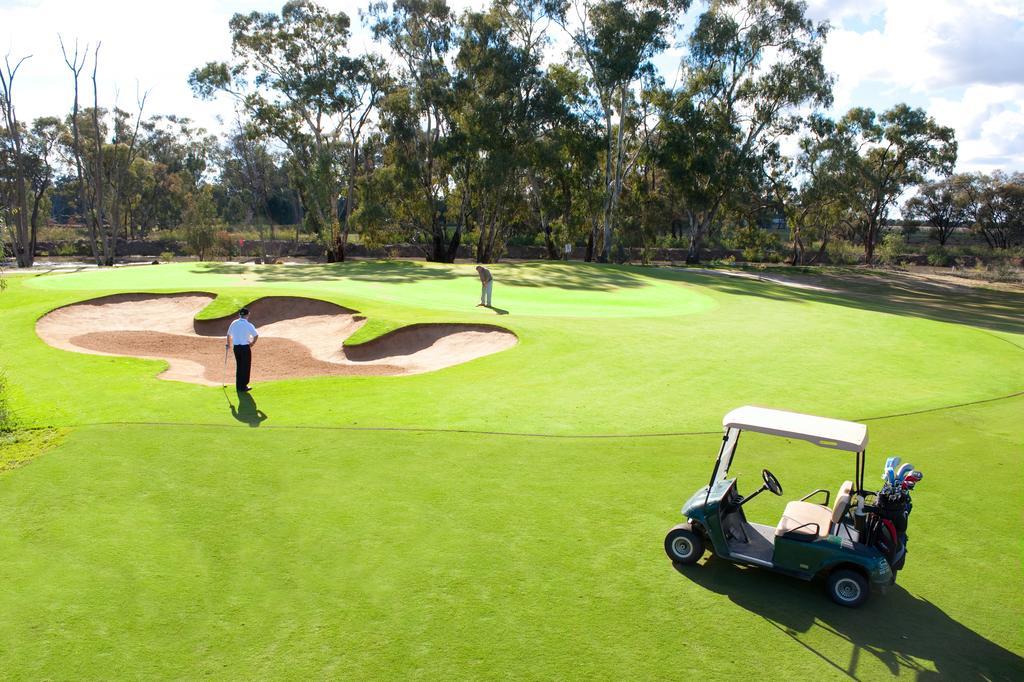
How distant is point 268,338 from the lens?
23.6m

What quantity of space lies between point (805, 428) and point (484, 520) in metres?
4.33

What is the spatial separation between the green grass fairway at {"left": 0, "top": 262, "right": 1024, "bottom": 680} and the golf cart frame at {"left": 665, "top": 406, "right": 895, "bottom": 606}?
0.34 meters

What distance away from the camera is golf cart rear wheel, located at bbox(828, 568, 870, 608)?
26.2 ft

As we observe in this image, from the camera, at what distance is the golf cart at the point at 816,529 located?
7965mm

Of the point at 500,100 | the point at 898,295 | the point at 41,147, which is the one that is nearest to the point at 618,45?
the point at 500,100

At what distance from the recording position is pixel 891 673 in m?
7.02

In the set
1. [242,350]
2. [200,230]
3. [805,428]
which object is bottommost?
[242,350]

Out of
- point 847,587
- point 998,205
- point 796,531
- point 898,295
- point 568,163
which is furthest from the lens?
point 998,205

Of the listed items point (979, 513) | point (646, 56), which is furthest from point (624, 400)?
point (646, 56)

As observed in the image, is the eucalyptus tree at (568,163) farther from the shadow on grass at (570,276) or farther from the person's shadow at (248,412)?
the person's shadow at (248,412)

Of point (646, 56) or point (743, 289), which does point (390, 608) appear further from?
point (646, 56)

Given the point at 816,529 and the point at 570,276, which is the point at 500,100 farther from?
the point at 816,529

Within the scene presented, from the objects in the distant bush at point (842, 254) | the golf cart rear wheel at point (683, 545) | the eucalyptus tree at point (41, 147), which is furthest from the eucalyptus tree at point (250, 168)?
the golf cart rear wheel at point (683, 545)

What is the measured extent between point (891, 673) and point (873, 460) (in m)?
6.49
